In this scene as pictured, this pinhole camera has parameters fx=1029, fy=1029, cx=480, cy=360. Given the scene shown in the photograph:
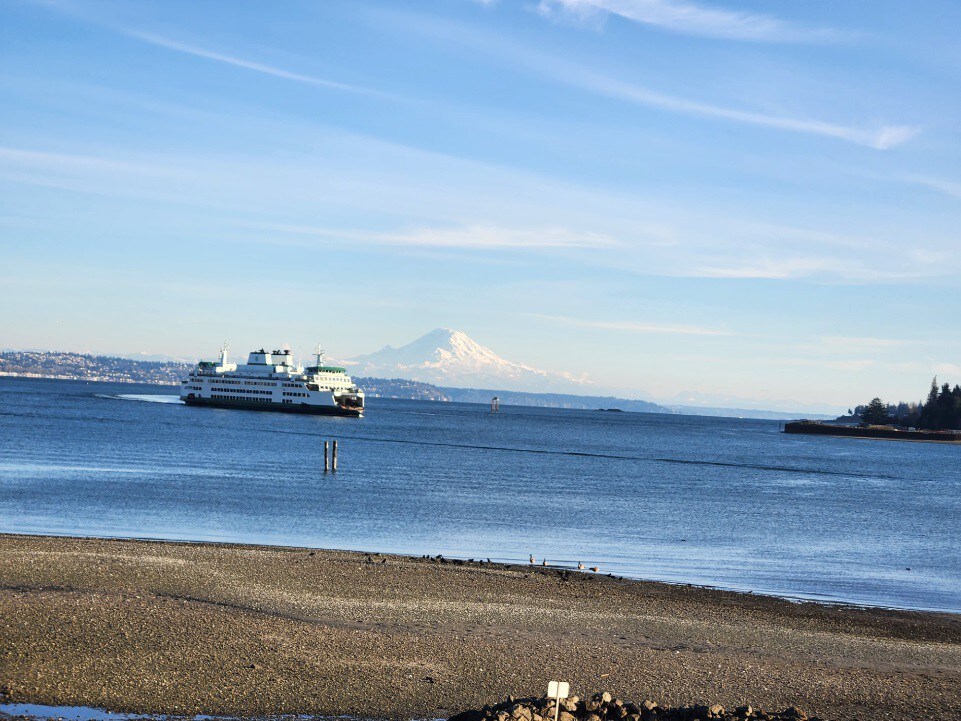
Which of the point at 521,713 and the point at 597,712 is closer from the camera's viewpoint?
the point at 521,713

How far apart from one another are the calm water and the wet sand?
547 cm

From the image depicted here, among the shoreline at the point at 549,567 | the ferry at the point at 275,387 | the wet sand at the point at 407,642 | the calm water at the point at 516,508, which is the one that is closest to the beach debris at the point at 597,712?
the wet sand at the point at 407,642

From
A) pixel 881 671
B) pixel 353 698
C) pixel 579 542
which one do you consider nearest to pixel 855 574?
pixel 579 542

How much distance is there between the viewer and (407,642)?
56.9 ft

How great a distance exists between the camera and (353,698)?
14.3 meters

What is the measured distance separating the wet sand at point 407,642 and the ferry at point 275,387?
131 m

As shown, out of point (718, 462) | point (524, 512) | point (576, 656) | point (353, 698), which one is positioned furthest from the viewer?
point (718, 462)

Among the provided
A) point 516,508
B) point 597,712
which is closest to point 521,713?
point 597,712

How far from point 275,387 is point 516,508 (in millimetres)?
119045

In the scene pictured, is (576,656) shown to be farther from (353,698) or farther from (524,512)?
(524,512)

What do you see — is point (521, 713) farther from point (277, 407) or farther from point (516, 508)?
point (277, 407)

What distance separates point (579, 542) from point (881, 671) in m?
18.2

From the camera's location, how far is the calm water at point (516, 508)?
104 ft

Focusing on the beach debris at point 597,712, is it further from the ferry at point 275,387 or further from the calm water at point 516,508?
the ferry at point 275,387
